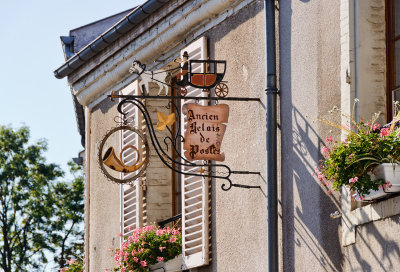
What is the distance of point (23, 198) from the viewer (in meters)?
34.1

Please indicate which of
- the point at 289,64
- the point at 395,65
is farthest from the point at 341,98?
the point at 289,64

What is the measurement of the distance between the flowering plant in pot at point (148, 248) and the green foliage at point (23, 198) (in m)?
19.1

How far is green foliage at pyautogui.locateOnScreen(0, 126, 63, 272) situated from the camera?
33.1m

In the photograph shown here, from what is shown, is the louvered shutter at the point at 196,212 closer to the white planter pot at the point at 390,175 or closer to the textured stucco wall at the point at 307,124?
the textured stucco wall at the point at 307,124

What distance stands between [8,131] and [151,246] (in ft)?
72.9

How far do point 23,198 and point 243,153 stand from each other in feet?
74.8

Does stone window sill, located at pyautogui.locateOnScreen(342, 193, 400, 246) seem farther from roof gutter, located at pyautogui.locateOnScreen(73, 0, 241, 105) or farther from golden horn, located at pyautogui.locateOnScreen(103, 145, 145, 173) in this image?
roof gutter, located at pyautogui.locateOnScreen(73, 0, 241, 105)

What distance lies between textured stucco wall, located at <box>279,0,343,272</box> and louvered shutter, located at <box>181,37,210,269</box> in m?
1.76

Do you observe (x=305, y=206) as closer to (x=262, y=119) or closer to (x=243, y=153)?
(x=262, y=119)

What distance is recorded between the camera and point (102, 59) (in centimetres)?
1623

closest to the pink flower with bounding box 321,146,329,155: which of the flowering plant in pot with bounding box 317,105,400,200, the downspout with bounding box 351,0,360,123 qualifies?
the flowering plant in pot with bounding box 317,105,400,200

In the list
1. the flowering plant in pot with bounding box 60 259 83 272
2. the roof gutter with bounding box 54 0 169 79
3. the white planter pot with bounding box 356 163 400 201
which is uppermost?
the roof gutter with bounding box 54 0 169 79

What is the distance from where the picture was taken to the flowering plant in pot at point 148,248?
13.8m

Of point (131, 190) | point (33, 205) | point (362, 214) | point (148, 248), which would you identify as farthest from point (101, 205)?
point (33, 205)
